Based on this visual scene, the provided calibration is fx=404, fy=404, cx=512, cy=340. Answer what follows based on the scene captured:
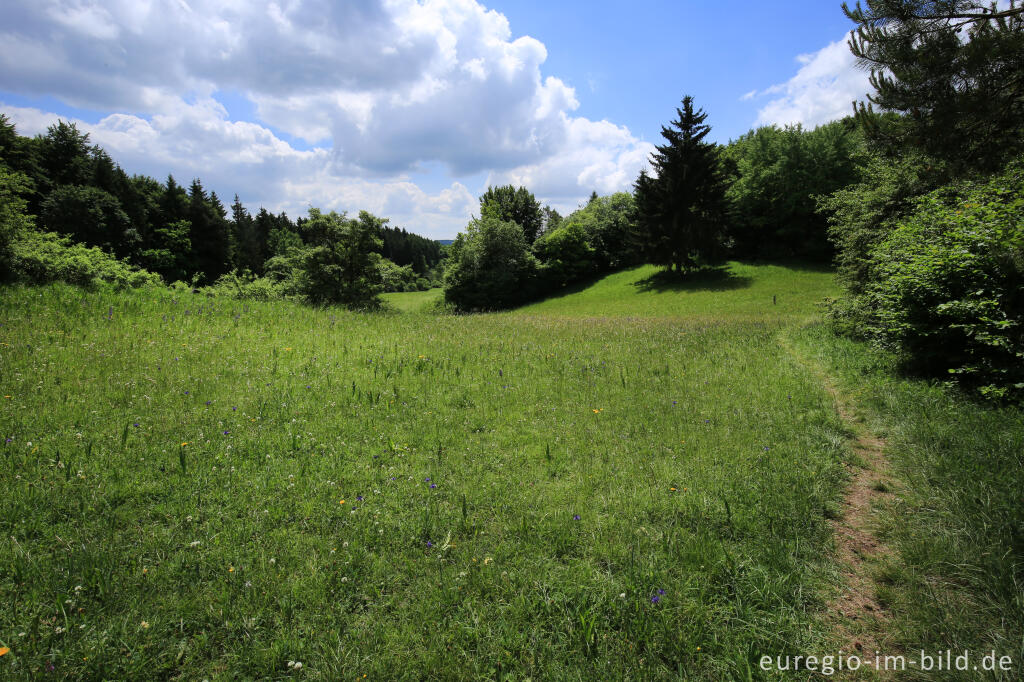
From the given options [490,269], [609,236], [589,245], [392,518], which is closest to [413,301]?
[490,269]

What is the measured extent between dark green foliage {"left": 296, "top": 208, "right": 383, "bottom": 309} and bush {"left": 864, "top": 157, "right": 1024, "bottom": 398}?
2758 cm

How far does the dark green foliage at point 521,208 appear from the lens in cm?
6750

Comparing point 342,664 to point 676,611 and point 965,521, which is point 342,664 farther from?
point 965,521

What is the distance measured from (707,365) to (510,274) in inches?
1369

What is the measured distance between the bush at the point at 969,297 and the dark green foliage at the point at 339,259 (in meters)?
27.6

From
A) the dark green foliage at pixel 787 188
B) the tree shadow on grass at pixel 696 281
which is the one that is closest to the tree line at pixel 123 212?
the tree shadow on grass at pixel 696 281

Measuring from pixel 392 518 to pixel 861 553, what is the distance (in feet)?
15.3

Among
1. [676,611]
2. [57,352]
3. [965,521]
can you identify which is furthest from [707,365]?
[57,352]

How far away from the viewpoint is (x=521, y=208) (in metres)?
68.1

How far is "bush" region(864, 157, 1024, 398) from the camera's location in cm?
650

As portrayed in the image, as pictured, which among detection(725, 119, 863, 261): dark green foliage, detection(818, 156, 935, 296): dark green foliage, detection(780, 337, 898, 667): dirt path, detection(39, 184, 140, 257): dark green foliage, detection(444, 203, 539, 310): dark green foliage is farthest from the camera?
detection(444, 203, 539, 310): dark green foliage

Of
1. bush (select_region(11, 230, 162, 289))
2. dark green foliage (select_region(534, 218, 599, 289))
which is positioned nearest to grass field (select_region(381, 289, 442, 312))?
dark green foliage (select_region(534, 218, 599, 289))

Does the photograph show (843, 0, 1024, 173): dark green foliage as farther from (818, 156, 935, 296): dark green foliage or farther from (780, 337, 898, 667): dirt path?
(818, 156, 935, 296): dark green foliage

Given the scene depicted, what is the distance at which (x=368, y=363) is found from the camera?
9.45 meters
